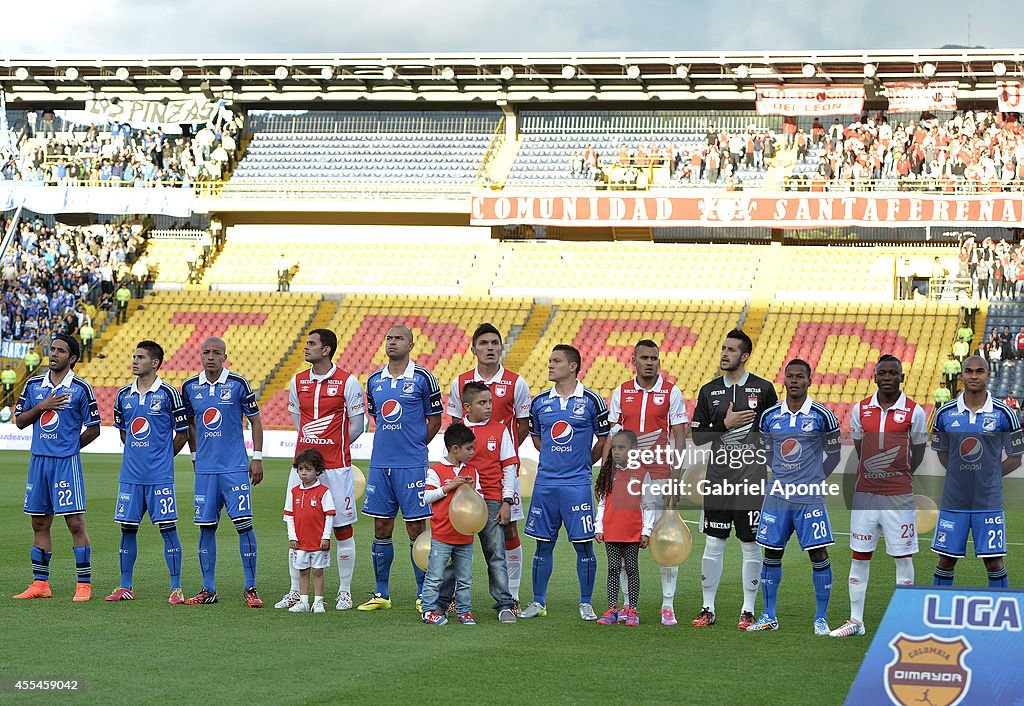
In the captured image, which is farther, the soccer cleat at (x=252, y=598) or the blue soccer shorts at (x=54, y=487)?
the blue soccer shorts at (x=54, y=487)

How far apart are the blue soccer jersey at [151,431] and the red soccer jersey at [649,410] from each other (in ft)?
11.6

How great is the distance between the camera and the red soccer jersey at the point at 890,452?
30.5ft

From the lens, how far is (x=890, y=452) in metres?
9.28

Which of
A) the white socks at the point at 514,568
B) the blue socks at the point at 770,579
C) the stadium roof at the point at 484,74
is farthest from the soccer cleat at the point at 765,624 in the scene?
the stadium roof at the point at 484,74

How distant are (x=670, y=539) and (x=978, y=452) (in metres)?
2.19

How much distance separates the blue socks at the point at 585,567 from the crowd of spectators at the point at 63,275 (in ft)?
97.5

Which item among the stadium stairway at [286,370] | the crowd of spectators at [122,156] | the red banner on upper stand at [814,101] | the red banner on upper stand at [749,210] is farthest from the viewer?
the crowd of spectators at [122,156]

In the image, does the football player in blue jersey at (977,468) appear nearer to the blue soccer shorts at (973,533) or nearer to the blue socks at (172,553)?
the blue soccer shorts at (973,533)

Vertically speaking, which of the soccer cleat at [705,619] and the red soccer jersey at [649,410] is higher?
the red soccer jersey at [649,410]

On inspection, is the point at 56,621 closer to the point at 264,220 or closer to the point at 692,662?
the point at 692,662

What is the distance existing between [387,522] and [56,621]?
8.40 feet

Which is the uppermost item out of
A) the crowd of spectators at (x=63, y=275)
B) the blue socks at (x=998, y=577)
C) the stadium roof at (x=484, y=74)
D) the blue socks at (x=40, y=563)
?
the stadium roof at (x=484, y=74)

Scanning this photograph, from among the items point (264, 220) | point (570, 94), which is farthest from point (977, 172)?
point (264, 220)

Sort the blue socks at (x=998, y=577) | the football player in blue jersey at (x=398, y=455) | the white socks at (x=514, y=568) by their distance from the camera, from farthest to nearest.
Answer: the football player in blue jersey at (x=398, y=455)
the white socks at (x=514, y=568)
the blue socks at (x=998, y=577)
